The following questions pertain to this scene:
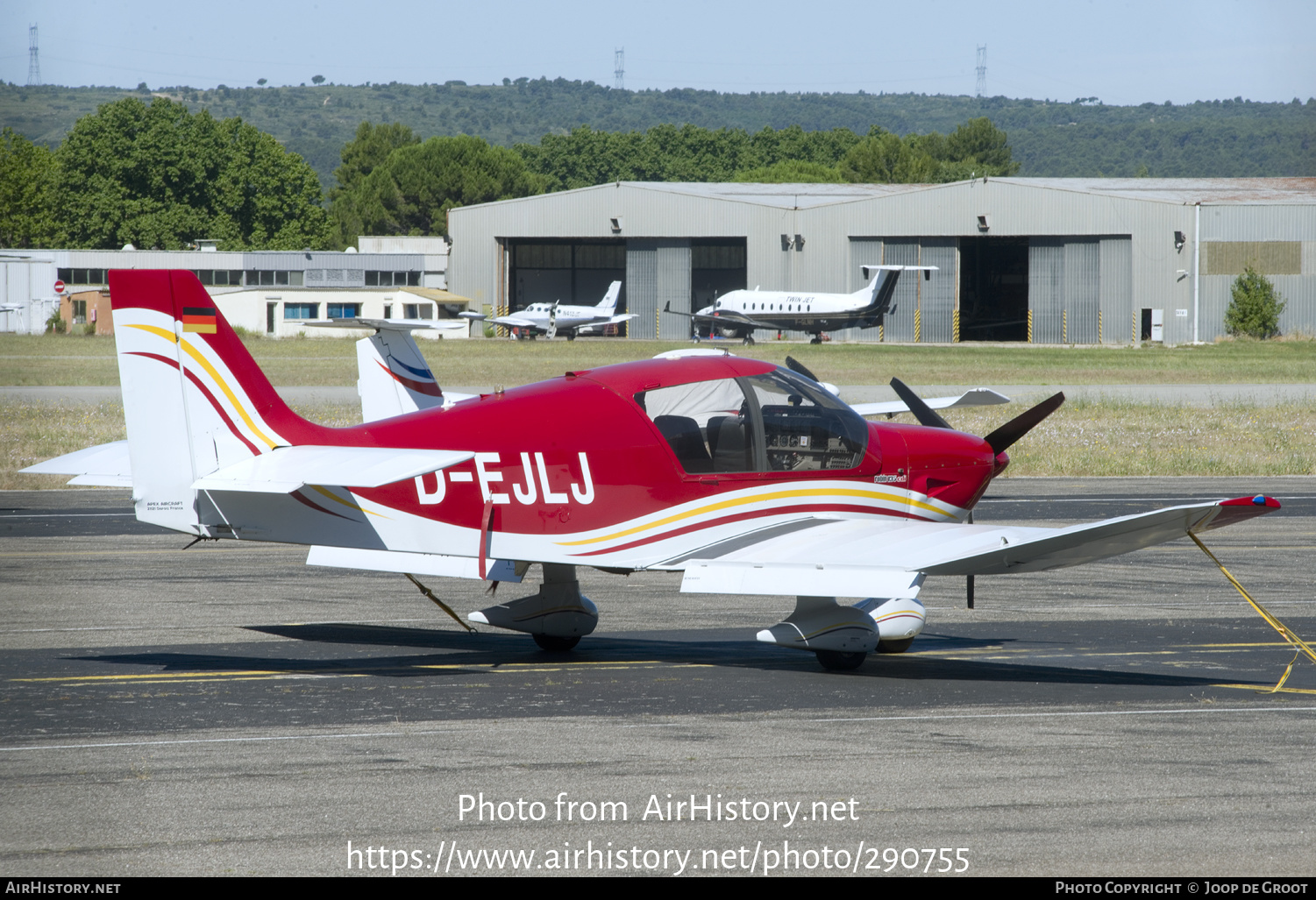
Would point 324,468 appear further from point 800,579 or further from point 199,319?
point 800,579

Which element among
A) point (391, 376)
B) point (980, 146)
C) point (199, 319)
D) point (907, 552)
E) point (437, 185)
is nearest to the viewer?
point (907, 552)

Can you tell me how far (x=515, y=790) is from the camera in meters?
7.36

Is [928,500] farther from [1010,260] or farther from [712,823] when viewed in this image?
[1010,260]

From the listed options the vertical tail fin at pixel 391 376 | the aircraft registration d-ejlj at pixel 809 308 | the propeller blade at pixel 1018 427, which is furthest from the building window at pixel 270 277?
the propeller blade at pixel 1018 427

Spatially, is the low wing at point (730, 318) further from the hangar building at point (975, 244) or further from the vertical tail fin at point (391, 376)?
the vertical tail fin at point (391, 376)

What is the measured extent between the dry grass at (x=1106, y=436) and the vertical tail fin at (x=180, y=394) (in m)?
16.7

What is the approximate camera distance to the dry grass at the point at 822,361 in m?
50.5

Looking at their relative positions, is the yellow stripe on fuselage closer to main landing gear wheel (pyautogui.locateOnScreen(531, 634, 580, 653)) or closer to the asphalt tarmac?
the asphalt tarmac

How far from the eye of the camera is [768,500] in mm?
10547

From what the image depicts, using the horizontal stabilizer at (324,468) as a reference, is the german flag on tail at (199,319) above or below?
above

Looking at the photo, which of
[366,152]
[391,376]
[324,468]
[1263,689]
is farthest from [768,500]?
[366,152]

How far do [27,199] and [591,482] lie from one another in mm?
91207

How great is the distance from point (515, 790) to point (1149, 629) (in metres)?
7.36

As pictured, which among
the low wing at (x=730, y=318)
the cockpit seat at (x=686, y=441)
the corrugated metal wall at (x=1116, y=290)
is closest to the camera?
the cockpit seat at (x=686, y=441)
